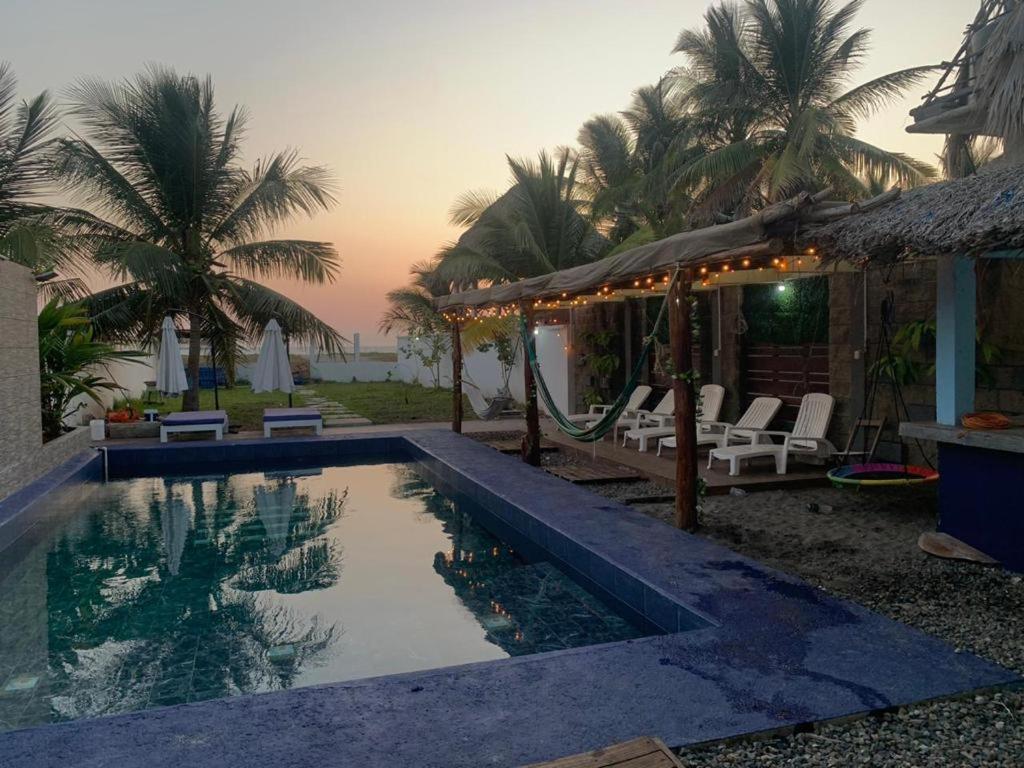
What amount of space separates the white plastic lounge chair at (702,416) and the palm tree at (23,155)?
8038 millimetres

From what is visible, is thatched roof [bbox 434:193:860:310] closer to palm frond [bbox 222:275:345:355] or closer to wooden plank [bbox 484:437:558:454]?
wooden plank [bbox 484:437:558:454]

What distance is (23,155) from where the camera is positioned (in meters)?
10.9

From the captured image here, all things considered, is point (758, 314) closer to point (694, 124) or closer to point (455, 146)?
point (455, 146)

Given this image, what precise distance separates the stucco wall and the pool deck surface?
221 inches

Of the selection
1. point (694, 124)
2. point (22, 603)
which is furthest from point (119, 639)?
point (694, 124)

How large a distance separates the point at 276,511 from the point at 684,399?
4.60m

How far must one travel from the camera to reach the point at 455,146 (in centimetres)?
1504

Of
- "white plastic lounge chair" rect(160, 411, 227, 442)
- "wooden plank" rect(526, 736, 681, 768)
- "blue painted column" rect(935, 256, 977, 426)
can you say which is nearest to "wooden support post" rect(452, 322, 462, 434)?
"white plastic lounge chair" rect(160, 411, 227, 442)

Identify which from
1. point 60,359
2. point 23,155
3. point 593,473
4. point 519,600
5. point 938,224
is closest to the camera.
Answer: point 938,224

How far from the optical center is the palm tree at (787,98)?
1544cm

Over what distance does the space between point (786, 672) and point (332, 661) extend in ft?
7.93

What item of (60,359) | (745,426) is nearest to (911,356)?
(745,426)

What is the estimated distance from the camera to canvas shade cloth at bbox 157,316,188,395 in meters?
12.1

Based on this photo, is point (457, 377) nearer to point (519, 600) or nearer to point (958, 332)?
point (519, 600)
